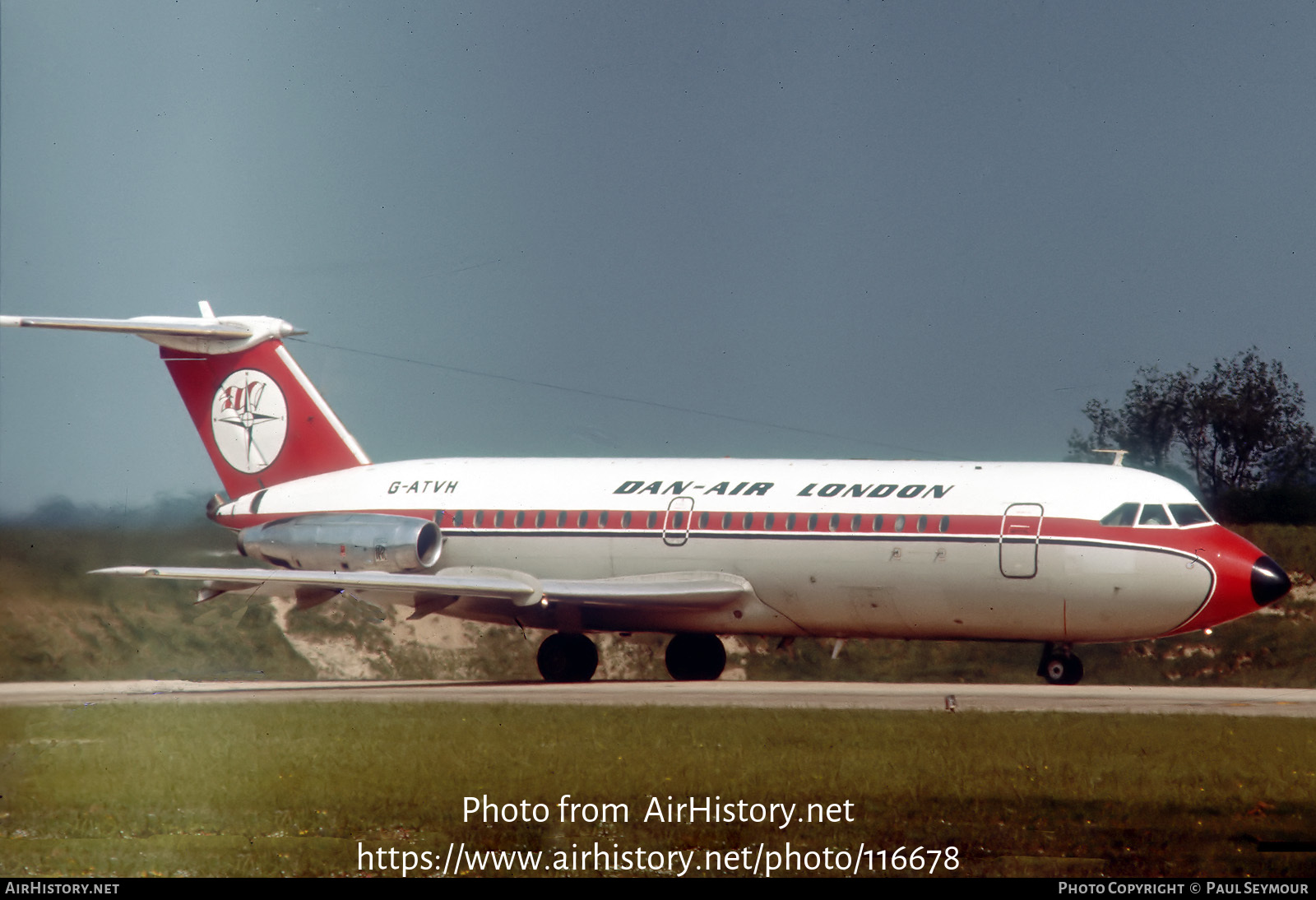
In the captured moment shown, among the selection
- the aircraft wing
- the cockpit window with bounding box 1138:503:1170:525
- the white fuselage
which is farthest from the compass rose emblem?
the cockpit window with bounding box 1138:503:1170:525

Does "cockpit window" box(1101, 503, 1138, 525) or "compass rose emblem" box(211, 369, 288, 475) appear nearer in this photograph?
"cockpit window" box(1101, 503, 1138, 525)

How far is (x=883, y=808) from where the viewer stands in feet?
42.4

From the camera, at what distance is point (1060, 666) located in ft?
85.4

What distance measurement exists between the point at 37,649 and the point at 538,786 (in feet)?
63.3

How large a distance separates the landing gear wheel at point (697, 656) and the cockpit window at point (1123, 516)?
8.03 metres

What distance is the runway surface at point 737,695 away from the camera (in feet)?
72.1

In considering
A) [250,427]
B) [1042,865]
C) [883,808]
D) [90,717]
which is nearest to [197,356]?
[250,427]

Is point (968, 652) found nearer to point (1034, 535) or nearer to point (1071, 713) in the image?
point (1034, 535)

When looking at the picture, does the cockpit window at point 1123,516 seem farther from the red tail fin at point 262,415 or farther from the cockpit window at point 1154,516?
the red tail fin at point 262,415

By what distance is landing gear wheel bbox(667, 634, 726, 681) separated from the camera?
98.0ft

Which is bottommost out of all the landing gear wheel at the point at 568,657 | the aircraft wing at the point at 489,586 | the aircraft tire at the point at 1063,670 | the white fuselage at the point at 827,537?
the landing gear wheel at the point at 568,657

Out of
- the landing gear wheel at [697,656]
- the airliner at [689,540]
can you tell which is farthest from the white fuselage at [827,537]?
the landing gear wheel at [697,656]

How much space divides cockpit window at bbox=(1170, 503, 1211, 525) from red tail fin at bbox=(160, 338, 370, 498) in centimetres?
1520

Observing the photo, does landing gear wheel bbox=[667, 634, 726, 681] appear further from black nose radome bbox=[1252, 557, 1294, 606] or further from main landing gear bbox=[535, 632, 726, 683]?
black nose radome bbox=[1252, 557, 1294, 606]
